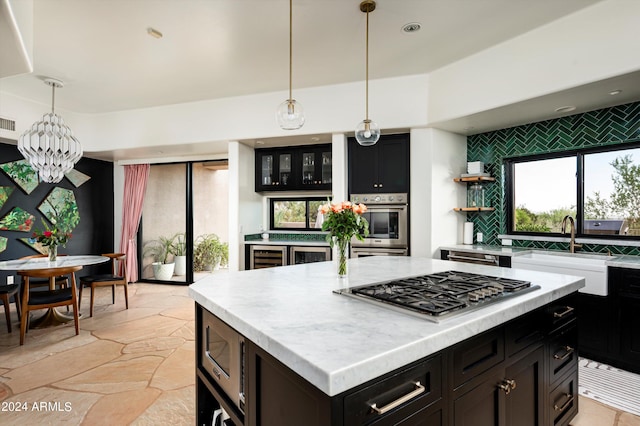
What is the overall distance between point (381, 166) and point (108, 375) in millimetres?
3585

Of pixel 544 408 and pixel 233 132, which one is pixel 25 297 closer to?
pixel 233 132

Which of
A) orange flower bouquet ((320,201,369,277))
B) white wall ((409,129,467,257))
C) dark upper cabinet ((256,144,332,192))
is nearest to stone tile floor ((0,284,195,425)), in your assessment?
orange flower bouquet ((320,201,369,277))

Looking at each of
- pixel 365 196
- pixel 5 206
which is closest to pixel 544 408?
pixel 365 196

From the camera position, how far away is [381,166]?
174 inches

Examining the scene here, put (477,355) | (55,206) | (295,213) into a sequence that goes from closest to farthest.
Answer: (477,355) < (55,206) < (295,213)

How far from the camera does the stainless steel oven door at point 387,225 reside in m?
4.32

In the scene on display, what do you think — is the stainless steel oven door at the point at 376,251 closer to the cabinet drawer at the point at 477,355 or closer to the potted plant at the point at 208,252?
the potted plant at the point at 208,252

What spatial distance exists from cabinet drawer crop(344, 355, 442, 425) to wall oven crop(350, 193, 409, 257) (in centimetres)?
325

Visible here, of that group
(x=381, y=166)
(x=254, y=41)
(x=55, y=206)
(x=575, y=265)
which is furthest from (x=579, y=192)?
(x=55, y=206)

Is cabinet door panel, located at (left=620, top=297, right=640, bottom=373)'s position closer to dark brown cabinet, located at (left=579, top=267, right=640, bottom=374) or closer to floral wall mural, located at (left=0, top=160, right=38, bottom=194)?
dark brown cabinet, located at (left=579, top=267, right=640, bottom=374)

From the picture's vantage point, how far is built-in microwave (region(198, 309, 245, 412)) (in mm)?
Result: 1392

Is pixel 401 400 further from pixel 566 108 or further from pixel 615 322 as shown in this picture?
pixel 566 108

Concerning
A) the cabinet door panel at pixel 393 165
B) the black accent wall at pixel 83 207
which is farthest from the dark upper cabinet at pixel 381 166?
the black accent wall at pixel 83 207

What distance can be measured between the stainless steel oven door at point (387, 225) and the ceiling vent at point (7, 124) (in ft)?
16.1
